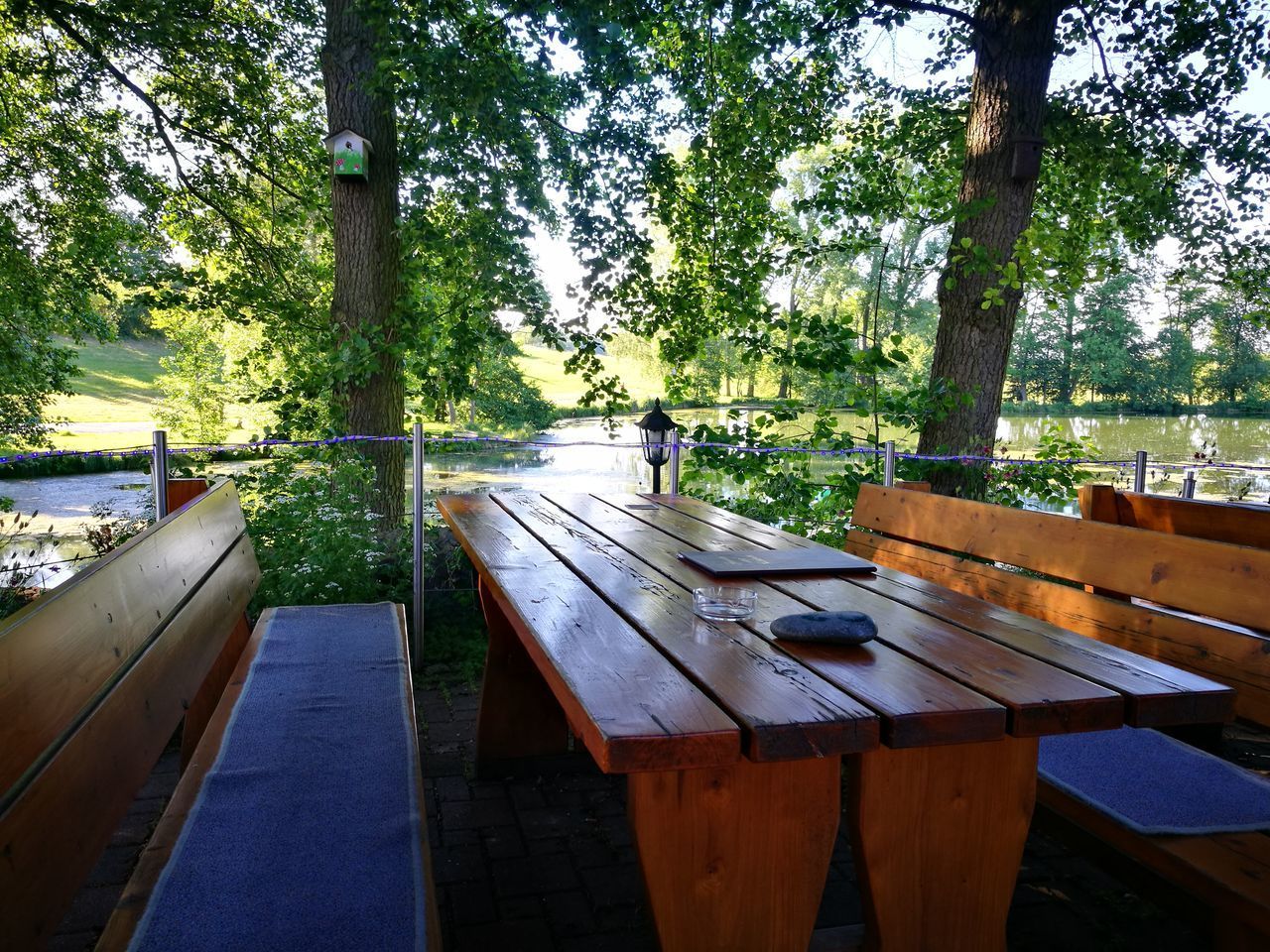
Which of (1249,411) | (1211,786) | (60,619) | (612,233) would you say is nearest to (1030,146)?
(612,233)

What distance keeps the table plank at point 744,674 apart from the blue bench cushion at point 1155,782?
0.81 m

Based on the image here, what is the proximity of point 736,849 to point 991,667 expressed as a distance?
533mm

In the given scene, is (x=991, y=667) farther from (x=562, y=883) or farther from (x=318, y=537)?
(x=318, y=537)

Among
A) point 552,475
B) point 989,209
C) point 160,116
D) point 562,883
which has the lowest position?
point 562,883

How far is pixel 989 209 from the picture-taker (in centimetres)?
576

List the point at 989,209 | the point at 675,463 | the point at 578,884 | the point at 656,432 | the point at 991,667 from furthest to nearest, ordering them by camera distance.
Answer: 1. the point at 989,209
2. the point at 675,463
3. the point at 656,432
4. the point at 578,884
5. the point at 991,667

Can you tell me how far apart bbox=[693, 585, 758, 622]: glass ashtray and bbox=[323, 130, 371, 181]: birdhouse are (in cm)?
463

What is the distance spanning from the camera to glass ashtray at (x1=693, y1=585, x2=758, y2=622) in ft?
5.84

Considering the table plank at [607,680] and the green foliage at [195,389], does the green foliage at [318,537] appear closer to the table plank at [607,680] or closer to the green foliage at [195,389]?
the table plank at [607,680]

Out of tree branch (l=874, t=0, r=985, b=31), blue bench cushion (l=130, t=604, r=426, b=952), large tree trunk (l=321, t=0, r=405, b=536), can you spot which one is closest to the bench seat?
blue bench cushion (l=130, t=604, r=426, b=952)

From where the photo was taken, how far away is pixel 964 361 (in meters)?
5.91

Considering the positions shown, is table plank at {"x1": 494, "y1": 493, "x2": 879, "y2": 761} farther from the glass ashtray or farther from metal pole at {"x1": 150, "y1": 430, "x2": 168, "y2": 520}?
metal pole at {"x1": 150, "y1": 430, "x2": 168, "y2": 520}

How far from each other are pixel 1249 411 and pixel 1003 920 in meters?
34.9

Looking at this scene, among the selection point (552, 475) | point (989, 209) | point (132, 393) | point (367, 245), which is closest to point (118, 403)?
point (132, 393)
